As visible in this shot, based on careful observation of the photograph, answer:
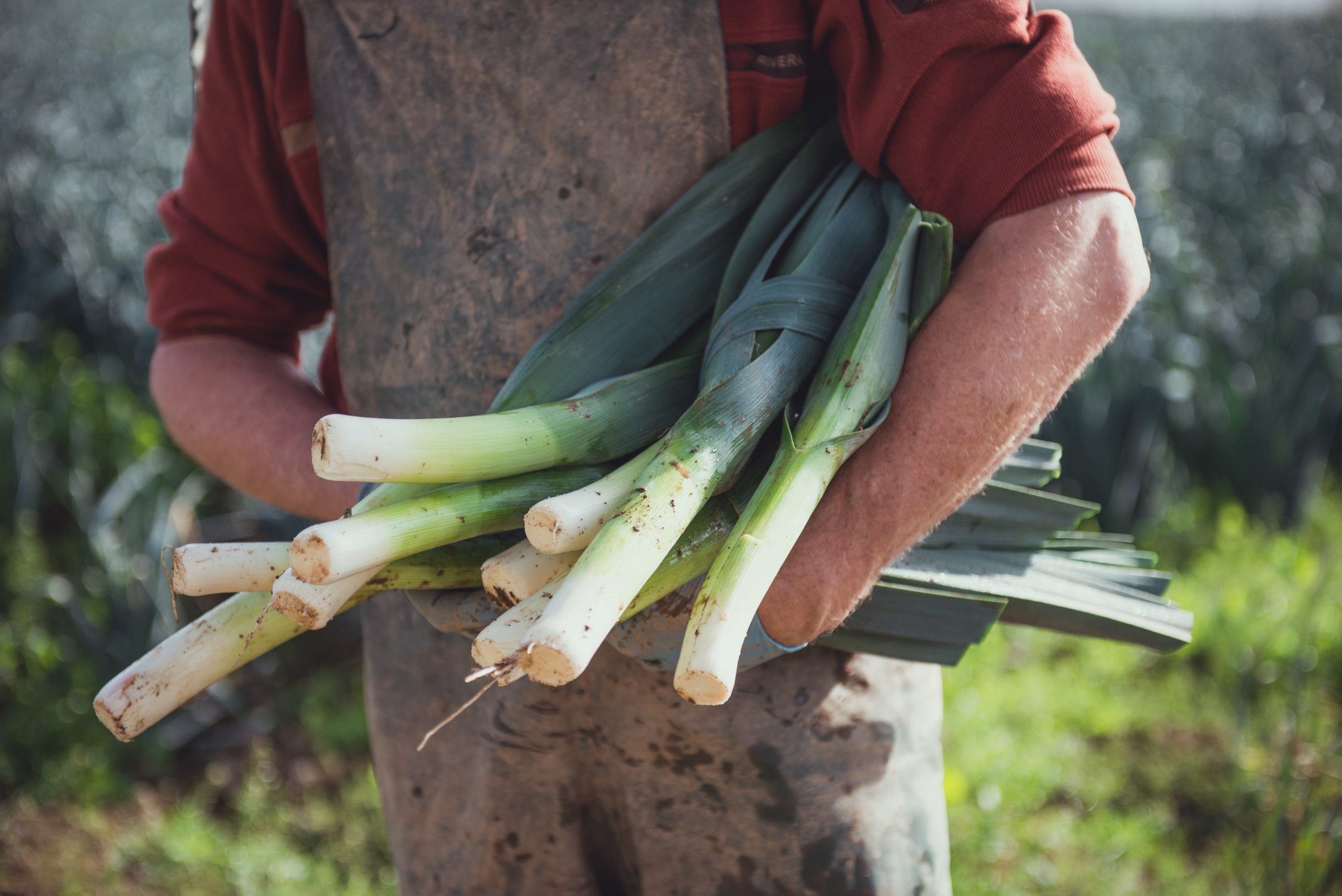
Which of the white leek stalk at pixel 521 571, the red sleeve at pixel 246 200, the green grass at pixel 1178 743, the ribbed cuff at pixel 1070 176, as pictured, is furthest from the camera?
the green grass at pixel 1178 743

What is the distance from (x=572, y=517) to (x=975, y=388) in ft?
1.23

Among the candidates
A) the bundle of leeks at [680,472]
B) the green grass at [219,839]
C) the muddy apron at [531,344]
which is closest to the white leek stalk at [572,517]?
the bundle of leeks at [680,472]

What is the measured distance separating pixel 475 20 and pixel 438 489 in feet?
1.70

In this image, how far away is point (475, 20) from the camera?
0.96m

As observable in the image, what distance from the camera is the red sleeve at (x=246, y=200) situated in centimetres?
109

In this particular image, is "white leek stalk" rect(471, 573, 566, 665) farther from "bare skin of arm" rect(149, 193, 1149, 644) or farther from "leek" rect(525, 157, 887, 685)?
"bare skin of arm" rect(149, 193, 1149, 644)

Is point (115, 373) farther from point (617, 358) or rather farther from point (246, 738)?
point (617, 358)

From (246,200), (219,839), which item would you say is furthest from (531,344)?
Result: (219,839)

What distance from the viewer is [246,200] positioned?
1175mm

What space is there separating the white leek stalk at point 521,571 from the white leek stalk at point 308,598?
0.30 feet

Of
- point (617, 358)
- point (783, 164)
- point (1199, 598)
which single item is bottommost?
point (1199, 598)

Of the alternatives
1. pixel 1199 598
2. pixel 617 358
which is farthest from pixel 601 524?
pixel 1199 598

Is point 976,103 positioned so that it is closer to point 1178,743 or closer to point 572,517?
point 572,517

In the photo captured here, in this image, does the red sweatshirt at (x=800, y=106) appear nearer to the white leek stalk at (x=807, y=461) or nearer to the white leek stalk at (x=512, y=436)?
the white leek stalk at (x=807, y=461)
